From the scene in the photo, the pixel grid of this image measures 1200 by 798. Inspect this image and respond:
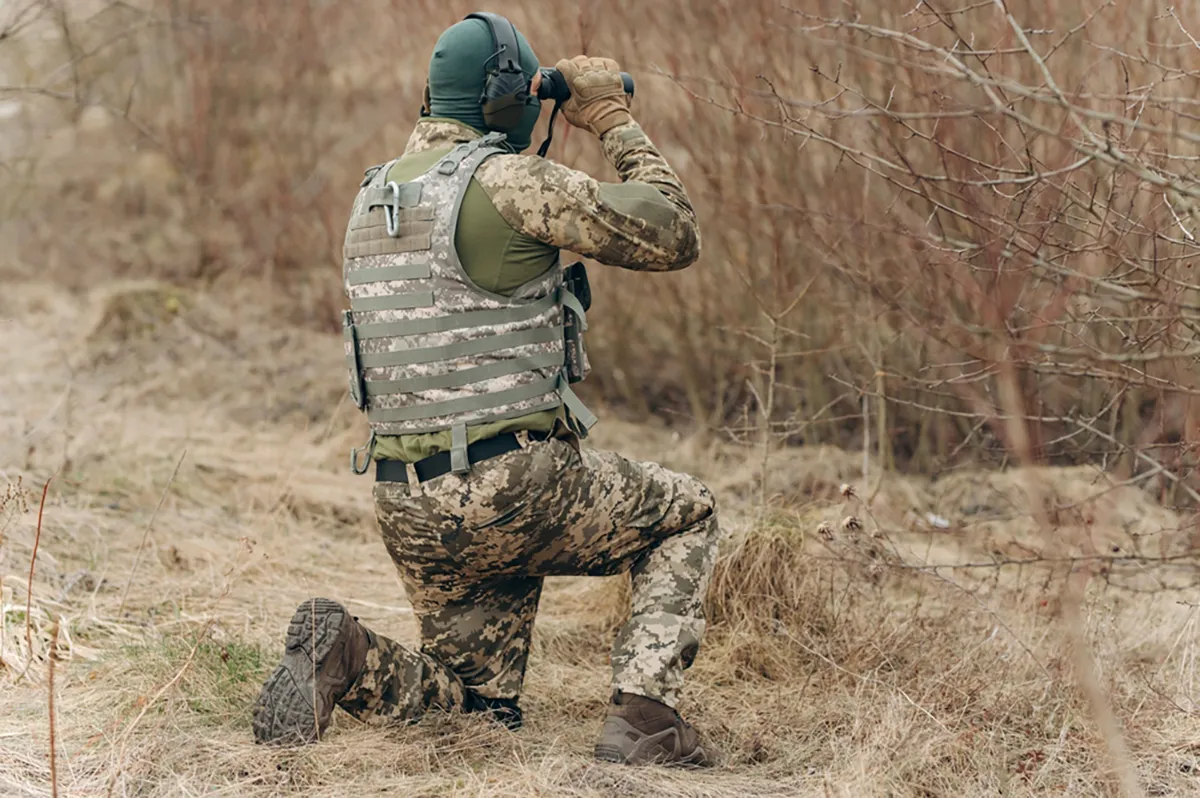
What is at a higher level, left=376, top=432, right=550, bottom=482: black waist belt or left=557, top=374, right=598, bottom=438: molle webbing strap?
left=557, top=374, right=598, bottom=438: molle webbing strap

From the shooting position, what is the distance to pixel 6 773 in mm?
3133

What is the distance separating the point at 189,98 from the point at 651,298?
4.14 m

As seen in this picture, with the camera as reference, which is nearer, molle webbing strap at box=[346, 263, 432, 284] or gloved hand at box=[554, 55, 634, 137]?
molle webbing strap at box=[346, 263, 432, 284]

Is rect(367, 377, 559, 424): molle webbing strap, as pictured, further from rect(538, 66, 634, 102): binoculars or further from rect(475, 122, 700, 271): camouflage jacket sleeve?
rect(538, 66, 634, 102): binoculars

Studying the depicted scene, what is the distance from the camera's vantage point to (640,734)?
3.31m

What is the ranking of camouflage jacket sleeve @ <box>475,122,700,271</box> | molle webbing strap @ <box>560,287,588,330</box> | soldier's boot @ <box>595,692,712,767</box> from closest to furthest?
camouflage jacket sleeve @ <box>475,122,700,271</box>
soldier's boot @ <box>595,692,712,767</box>
molle webbing strap @ <box>560,287,588,330</box>

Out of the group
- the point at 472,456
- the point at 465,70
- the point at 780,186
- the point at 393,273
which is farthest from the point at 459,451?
the point at 780,186

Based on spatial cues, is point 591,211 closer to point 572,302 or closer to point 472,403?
point 572,302

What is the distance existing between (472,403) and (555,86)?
874 mm

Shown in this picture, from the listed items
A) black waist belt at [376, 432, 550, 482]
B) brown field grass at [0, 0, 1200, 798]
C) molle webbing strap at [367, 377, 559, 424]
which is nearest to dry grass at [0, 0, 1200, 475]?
brown field grass at [0, 0, 1200, 798]

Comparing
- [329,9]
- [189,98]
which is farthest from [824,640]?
[189,98]

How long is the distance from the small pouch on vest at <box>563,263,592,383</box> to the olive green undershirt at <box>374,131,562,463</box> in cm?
12

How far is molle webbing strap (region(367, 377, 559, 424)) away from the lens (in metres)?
3.21

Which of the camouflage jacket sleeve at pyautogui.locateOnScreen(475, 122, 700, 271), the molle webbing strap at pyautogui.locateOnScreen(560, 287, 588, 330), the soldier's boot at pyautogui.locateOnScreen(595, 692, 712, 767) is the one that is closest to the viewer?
the camouflage jacket sleeve at pyautogui.locateOnScreen(475, 122, 700, 271)
